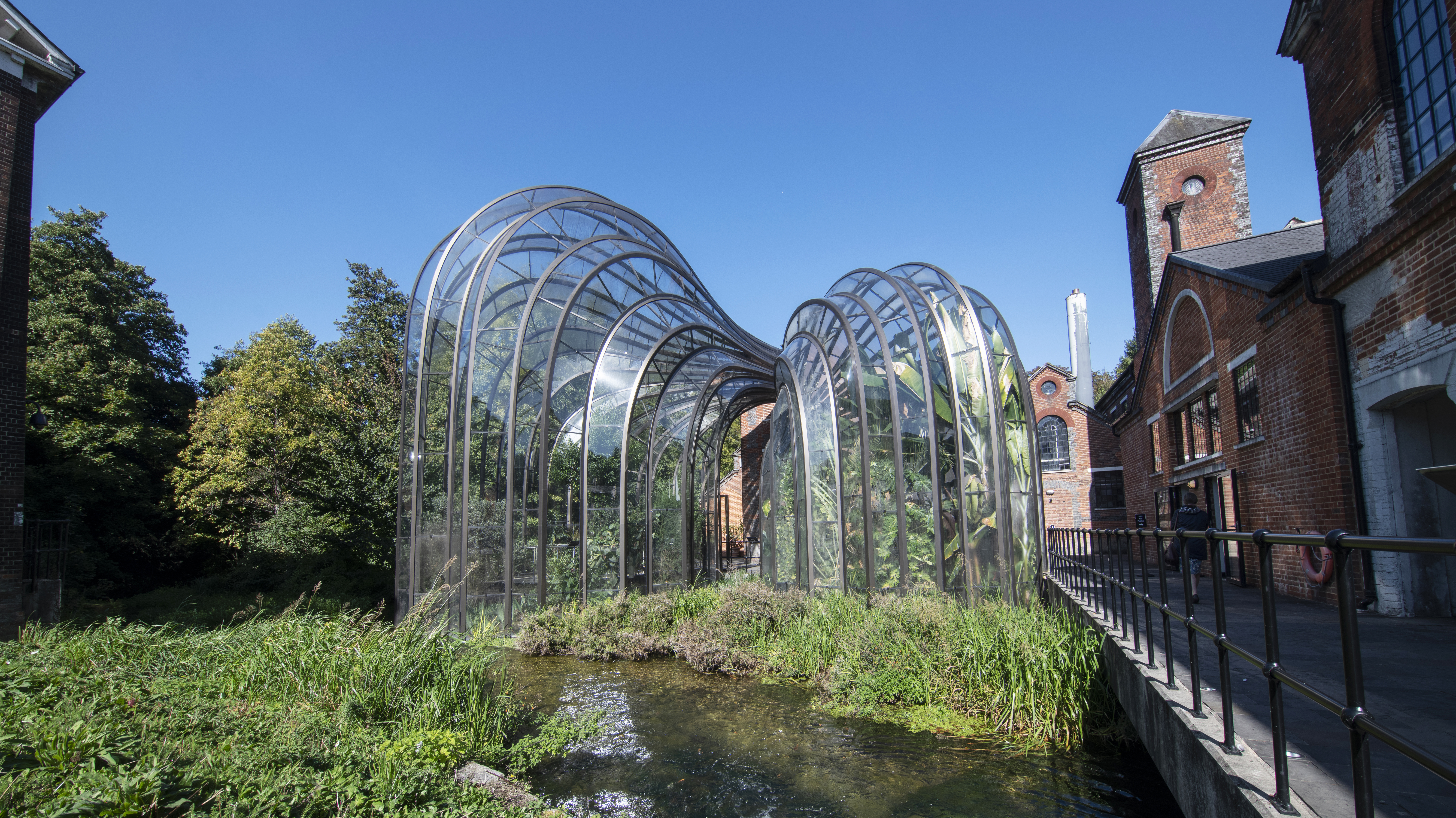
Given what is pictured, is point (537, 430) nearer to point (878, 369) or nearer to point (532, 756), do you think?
point (878, 369)

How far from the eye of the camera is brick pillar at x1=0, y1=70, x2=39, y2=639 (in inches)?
417

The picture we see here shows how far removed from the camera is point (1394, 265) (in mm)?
6914

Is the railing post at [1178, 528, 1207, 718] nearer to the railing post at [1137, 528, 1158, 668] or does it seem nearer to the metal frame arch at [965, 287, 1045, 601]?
the railing post at [1137, 528, 1158, 668]

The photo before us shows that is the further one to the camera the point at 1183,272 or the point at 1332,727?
the point at 1183,272

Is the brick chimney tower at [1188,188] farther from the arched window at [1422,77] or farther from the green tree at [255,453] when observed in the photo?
the green tree at [255,453]

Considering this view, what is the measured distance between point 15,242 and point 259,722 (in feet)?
36.3

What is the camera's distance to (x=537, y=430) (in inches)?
480

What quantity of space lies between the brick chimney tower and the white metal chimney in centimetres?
1398

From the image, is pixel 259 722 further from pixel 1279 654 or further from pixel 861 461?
pixel 861 461

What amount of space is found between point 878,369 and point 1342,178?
550 centimetres

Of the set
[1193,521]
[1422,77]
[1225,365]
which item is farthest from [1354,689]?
[1225,365]

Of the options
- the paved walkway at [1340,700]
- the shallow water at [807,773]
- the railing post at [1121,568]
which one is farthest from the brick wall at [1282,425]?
the shallow water at [807,773]

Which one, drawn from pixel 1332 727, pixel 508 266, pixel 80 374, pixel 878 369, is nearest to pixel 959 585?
pixel 878 369

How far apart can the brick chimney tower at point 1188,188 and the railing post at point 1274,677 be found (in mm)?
17274
